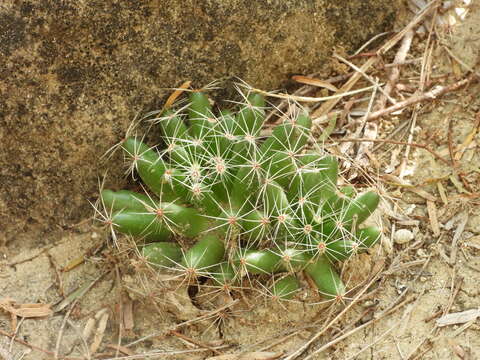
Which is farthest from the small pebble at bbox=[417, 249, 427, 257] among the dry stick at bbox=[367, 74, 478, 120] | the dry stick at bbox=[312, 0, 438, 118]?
the dry stick at bbox=[312, 0, 438, 118]

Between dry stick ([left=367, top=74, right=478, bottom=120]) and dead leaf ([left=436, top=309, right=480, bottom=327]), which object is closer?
dead leaf ([left=436, top=309, right=480, bottom=327])

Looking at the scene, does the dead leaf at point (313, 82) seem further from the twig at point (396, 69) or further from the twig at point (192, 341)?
the twig at point (192, 341)

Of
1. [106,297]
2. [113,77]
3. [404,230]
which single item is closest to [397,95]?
[404,230]

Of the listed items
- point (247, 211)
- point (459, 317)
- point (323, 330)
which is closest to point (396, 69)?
point (247, 211)

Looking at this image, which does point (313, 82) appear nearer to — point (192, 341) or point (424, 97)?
point (424, 97)

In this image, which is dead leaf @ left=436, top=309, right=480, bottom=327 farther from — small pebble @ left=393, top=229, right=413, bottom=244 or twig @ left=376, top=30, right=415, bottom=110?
twig @ left=376, top=30, right=415, bottom=110

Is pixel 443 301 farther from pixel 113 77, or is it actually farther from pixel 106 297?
pixel 113 77

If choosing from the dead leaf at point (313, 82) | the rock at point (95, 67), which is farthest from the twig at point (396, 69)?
the rock at point (95, 67)
